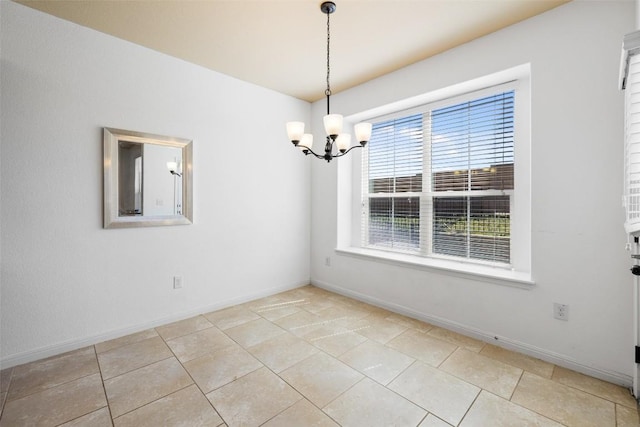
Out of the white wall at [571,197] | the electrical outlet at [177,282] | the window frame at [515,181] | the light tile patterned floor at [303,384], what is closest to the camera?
the light tile patterned floor at [303,384]

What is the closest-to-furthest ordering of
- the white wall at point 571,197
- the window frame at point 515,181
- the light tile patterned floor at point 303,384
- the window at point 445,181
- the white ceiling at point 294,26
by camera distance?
the light tile patterned floor at point 303,384
the white wall at point 571,197
the white ceiling at point 294,26
the window frame at point 515,181
the window at point 445,181

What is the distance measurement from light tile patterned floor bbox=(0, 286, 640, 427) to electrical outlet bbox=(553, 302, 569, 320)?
1.23 ft

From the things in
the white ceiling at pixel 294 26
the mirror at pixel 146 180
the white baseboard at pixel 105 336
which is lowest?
the white baseboard at pixel 105 336

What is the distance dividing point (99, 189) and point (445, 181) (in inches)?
128

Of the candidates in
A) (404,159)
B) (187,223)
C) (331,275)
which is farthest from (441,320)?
(187,223)

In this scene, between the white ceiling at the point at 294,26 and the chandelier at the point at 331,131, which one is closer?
the chandelier at the point at 331,131

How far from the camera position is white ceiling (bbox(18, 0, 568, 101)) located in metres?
2.07

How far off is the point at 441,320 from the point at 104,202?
3205 millimetres

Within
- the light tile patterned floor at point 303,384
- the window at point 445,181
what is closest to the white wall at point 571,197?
the light tile patterned floor at point 303,384

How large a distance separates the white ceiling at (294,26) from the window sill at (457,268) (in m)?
2.02

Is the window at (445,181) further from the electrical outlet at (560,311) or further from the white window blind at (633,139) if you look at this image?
the white window blind at (633,139)

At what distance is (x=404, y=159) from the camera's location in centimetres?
336

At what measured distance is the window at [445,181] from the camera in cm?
264

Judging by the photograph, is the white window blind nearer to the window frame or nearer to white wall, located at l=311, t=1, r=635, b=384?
white wall, located at l=311, t=1, r=635, b=384
